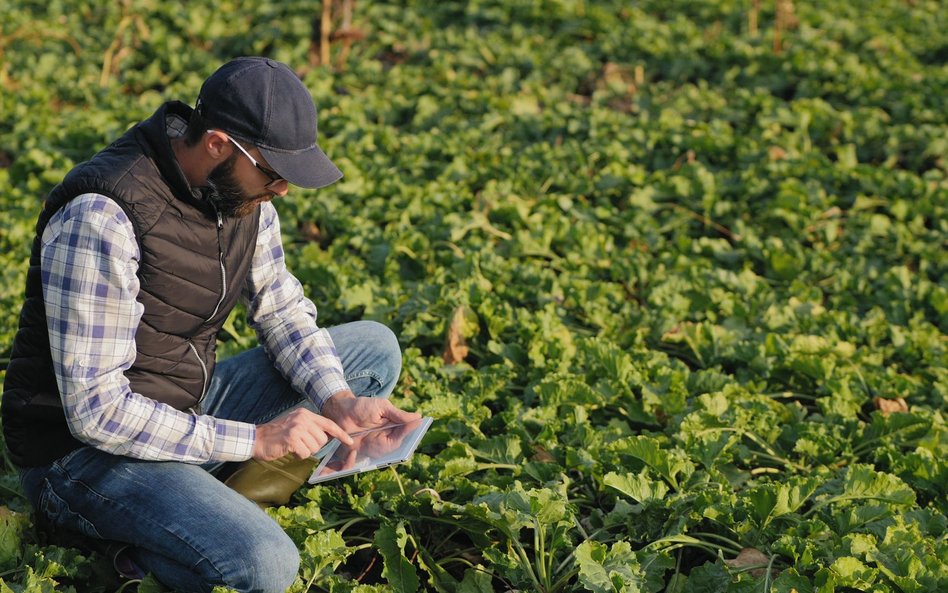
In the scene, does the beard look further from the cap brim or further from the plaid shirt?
the plaid shirt

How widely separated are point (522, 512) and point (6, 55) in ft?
23.7

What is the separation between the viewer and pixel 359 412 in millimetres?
3025

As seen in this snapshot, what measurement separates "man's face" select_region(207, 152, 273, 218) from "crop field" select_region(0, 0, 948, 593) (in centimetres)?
95

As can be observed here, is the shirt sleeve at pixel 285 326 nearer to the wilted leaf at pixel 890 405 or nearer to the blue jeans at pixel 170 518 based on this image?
the blue jeans at pixel 170 518

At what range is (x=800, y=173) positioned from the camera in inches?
249

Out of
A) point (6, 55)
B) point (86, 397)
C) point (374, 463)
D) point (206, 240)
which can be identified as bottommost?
point (6, 55)

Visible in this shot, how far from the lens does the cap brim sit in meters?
2.57

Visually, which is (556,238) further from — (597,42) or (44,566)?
(597,42)

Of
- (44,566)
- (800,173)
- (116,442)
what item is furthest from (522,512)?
(800,173)

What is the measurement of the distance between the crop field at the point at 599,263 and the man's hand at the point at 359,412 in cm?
27

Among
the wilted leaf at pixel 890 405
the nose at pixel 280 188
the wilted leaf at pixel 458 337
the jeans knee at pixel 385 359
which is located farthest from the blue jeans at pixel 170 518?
the wilted leaf at pixel 890 405

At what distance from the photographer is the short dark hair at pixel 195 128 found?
2590mm

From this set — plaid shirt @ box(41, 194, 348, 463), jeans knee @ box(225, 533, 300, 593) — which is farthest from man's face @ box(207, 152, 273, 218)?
jeans knee @ box(225, 533, 300, 593)

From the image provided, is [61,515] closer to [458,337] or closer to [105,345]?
[105,345]
